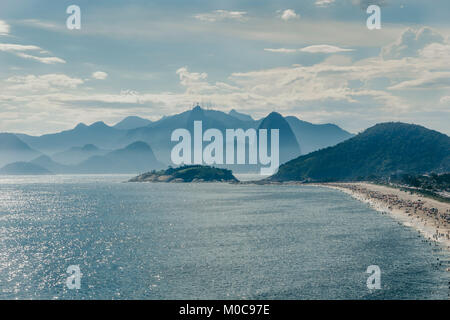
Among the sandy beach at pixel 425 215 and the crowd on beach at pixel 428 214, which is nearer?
the sandy beach at pixel 425 215

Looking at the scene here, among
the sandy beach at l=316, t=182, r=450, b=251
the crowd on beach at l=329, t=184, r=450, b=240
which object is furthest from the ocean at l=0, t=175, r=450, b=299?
the crowd on beach at l=329, t=184, r=450, b=240

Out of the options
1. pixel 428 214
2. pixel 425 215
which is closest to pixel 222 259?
pixel 425 215

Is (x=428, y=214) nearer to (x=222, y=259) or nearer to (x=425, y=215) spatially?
(x=425, y=215)

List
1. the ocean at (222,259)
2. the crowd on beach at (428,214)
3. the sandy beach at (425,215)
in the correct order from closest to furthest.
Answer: the ocean at (222,259) < the sandy beach at (425,215) < the crowd on beach at (428,214)

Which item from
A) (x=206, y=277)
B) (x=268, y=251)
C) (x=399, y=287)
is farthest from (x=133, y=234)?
(x=399, y=287)

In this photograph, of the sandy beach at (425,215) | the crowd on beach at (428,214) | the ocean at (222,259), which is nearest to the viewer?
the ocean at (222,259)

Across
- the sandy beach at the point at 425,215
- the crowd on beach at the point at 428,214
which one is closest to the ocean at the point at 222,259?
the sandy beach at the point at 425,215

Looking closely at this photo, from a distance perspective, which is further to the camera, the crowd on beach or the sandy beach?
the crowd on beach

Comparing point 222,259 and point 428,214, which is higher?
point 222,259

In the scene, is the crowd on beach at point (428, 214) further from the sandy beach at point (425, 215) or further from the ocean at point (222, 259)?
the ocean at point (222, 259)

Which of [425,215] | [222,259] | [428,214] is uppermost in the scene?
[222,259]

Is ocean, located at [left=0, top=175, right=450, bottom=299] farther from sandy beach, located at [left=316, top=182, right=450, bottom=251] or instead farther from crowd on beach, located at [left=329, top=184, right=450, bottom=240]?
crowd on beach, located at [left=329, top=184, right=450, bottom=240]

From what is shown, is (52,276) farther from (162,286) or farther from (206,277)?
(206,277)

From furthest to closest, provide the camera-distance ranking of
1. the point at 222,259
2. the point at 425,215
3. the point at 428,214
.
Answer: the point at 428,214 → the point at 425,215 → the point at 222,259
